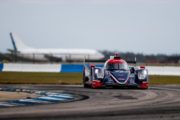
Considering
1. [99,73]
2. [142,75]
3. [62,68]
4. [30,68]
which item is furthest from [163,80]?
[30,68]

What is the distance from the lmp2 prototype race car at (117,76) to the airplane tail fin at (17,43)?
81.8 meters

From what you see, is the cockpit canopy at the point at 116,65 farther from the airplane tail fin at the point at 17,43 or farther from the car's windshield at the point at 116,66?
the airplane tail fin at the point at 17,43

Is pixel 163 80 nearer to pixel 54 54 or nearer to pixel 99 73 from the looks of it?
pixel 99 73

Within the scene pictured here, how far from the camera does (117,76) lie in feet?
98.7

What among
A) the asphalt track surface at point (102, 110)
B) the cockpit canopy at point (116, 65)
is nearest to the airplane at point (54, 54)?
the cockpit canopy at point (116, 65)

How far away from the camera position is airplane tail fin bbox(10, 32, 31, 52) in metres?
112

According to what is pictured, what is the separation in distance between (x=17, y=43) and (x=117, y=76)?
84944 mm

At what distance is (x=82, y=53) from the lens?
356 feet

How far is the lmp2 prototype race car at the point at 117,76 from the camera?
30.1 metres

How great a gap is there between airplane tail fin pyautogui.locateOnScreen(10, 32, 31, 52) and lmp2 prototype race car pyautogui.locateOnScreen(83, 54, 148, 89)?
3220 inches

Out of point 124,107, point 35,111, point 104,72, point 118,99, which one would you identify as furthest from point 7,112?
point 104,72

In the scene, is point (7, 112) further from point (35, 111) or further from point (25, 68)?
point (25, 68)

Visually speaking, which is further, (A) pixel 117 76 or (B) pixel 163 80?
(B) pixel 163 80

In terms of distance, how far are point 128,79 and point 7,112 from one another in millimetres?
13489
